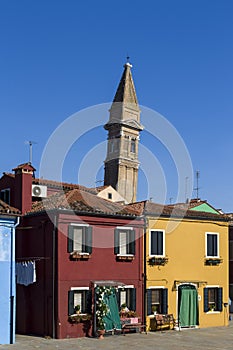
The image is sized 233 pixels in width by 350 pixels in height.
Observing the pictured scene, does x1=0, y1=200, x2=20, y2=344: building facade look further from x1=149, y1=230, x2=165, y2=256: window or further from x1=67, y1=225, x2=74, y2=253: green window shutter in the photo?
x1=149, y1=230, x2=165, y2=256: window

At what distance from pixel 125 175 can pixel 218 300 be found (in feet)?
139

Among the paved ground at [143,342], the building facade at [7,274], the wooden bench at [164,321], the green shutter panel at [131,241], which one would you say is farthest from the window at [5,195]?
the wooden bench at [164,321]

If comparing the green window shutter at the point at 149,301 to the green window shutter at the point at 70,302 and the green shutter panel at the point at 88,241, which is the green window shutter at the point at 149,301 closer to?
the green shutter panel at the point at 88,241

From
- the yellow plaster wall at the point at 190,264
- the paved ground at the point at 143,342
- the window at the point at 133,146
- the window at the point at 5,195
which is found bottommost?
the paved ground at the point at 143,342

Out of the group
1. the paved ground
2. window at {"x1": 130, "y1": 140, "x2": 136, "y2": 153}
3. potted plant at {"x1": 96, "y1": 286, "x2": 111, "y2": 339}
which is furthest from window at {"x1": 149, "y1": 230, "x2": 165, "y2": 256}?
window at {"x1": 130, "y1": 140, "x2": 136, "y2": 153}

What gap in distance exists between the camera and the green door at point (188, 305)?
28.1 m

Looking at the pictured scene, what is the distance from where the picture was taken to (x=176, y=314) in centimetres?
2802

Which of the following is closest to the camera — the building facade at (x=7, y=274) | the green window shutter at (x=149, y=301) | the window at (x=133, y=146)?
the building facade at (x=7, y=274)

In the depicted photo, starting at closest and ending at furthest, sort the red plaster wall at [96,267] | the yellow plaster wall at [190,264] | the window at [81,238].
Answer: the red plaster wall at [96,267] → the window at [81,238] → the yellow plaster wall at [190,264]

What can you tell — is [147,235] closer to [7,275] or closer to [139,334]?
[139,334]

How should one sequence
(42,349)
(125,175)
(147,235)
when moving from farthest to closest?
(125,175)
(147,235)
(42,349)

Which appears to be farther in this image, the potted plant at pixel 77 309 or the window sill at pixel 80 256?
the window sill at pixel 80 256

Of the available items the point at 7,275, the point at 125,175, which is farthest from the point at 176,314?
the point at 125,175

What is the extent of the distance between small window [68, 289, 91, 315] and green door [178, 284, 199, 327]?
553 centimetres
